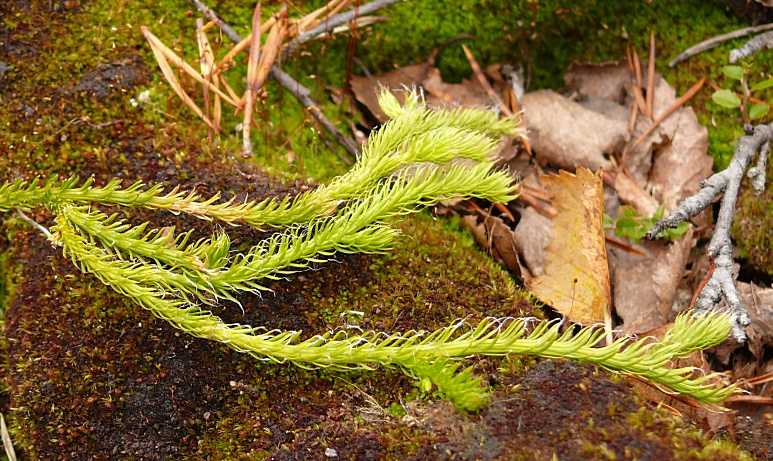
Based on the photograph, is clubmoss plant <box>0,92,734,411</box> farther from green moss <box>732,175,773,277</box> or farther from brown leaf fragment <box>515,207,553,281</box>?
green moss <box>732,175,773,277</box>

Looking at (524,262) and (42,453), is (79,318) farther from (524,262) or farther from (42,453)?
(524,262)

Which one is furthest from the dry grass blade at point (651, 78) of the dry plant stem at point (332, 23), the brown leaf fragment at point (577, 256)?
the dry plant stem at point (332, 23)

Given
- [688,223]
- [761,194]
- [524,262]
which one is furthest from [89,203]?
[761,194]

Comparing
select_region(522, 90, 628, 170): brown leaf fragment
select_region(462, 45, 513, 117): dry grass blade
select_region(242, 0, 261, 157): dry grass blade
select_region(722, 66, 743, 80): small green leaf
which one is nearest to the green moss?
select_region(722, 66, 743, 80): small green leaf

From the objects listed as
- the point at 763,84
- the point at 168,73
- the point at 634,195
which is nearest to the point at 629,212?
the point at 634,195

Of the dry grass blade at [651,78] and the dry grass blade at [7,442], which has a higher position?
the dry grass blade at [651,78]

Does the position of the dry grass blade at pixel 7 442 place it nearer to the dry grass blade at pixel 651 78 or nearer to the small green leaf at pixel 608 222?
the small green leaf at pixel 608 222
